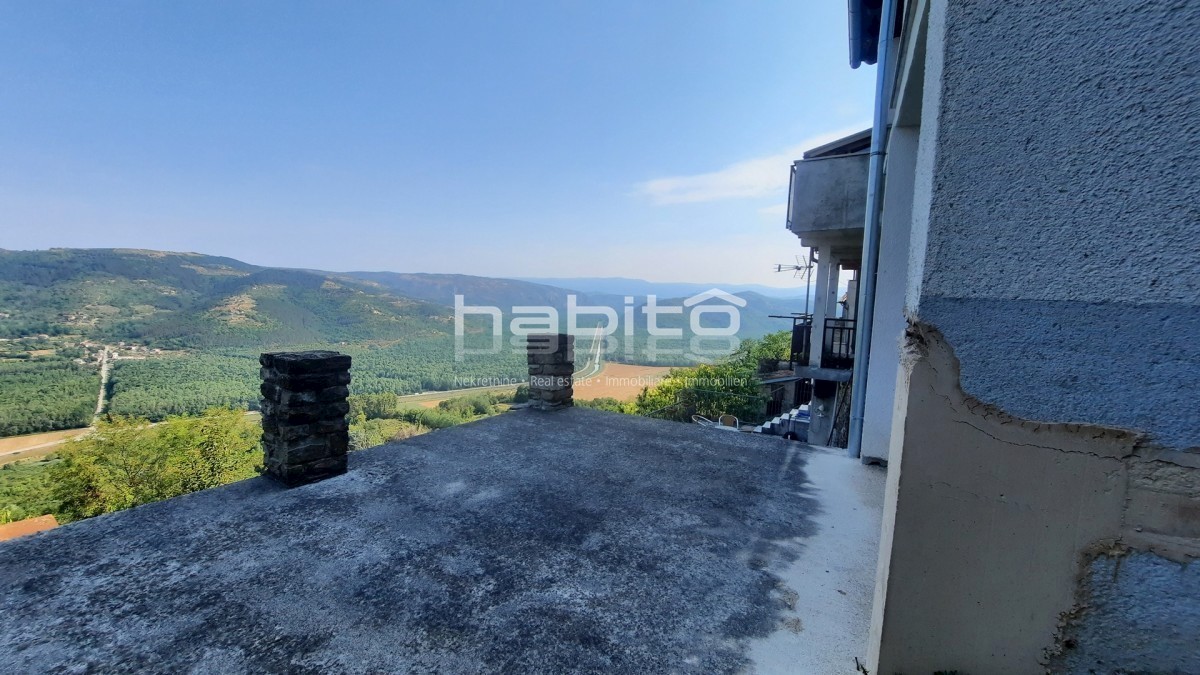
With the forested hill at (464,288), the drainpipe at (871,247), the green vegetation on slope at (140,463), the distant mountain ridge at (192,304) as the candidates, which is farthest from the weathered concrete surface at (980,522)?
the forested hill at (464,288)

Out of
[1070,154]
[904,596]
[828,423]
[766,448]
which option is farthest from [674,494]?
[828,423]

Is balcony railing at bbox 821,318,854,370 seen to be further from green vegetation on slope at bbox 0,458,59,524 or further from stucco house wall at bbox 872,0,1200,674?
green vegetation on slope at bbox 0,458,59,524

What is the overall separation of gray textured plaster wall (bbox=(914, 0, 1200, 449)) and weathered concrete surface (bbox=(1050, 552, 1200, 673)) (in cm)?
24

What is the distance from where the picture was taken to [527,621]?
1530 millimetres

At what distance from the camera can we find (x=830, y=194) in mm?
5914

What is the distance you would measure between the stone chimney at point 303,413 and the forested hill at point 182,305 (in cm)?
3724

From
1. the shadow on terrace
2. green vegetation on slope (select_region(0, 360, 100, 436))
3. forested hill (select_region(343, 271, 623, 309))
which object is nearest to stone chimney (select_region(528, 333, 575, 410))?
the shadow on terrace

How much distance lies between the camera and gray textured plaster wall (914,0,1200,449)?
0.76 metres

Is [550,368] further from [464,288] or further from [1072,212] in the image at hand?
[464,288]

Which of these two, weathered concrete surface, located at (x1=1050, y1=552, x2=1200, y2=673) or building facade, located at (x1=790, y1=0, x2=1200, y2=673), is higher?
building facade, located at (x1=790, y1=0, x2=1200, y2=673)

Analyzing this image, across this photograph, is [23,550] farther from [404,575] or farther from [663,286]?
[663,286]

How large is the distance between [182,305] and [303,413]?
2015 inches

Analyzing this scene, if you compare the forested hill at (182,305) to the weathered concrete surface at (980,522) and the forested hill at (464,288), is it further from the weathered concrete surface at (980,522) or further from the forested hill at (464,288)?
the weathered concrete surface at (980,522)

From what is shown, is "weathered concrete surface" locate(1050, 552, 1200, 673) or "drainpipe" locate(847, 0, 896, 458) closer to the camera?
"weathered concrete surface" locate(1050, 552, 1200, 673)
